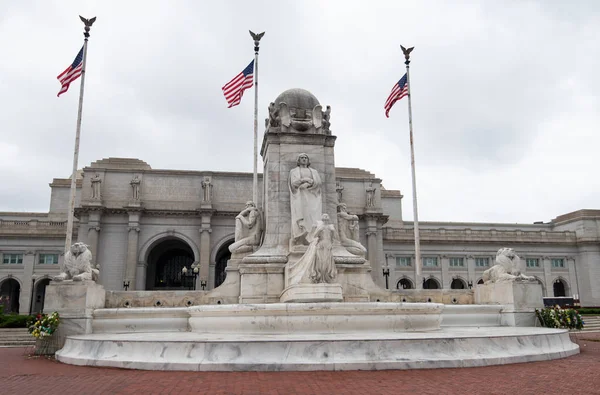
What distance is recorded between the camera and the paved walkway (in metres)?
6.99

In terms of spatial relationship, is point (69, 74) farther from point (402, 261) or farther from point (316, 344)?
point (402, 261)

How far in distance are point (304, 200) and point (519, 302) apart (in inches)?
267

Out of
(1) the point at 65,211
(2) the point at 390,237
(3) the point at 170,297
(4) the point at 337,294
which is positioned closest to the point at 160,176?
(1) the point at 65,211

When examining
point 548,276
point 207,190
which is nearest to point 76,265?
point 207,190

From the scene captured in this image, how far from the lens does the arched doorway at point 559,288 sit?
68812 millimetres

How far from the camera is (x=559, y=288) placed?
70000mm

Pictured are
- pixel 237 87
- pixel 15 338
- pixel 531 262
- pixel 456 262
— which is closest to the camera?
pixel 15 338

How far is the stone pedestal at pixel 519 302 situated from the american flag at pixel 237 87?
1800 centimetres

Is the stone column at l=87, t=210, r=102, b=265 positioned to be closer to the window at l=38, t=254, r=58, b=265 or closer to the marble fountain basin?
the window at l=38, t=254, r=58, b=265

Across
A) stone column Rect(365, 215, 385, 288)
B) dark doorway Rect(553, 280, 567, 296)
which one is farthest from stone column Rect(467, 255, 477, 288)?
stone column Rect(365, 215, 385, 288)

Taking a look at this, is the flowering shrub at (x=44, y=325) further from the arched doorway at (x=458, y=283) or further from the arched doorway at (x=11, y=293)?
the arched doorway at (x=458, y=283)

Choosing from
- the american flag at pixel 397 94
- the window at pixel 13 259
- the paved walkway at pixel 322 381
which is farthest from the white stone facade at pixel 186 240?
the paved walkway at pixel 322 381

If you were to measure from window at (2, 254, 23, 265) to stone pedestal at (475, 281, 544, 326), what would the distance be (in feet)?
191

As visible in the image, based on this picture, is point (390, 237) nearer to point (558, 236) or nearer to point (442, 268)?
point (442, 268)
